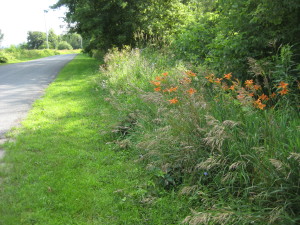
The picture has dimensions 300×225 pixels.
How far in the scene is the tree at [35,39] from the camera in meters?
72.9

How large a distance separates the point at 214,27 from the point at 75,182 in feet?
23.6

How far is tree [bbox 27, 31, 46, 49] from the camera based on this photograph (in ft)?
239

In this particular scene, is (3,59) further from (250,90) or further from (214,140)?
(214,140)

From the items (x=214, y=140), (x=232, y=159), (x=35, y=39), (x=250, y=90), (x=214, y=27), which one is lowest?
(x=232, y=159)

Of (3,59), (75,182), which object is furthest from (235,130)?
(3,59)

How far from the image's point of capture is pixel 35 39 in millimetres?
73312

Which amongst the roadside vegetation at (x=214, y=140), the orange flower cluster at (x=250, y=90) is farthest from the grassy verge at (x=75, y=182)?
the orange flower cluster at (x=250, y=90)

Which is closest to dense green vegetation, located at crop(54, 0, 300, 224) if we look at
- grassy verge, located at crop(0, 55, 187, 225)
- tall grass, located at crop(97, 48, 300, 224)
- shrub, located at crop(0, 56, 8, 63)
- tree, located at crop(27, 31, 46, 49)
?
tall grass, located at crop(97, 48, 300, 224)

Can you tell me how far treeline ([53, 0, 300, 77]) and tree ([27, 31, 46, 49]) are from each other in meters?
61.5

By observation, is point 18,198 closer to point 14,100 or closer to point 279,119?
point 279,119

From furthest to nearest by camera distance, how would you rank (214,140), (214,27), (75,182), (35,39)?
(35,39), (214,27), (75,182), (214,140)

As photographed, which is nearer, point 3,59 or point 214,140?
point 214,140

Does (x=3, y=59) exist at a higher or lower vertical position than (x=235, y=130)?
higher

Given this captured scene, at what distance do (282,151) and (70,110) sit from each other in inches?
234
